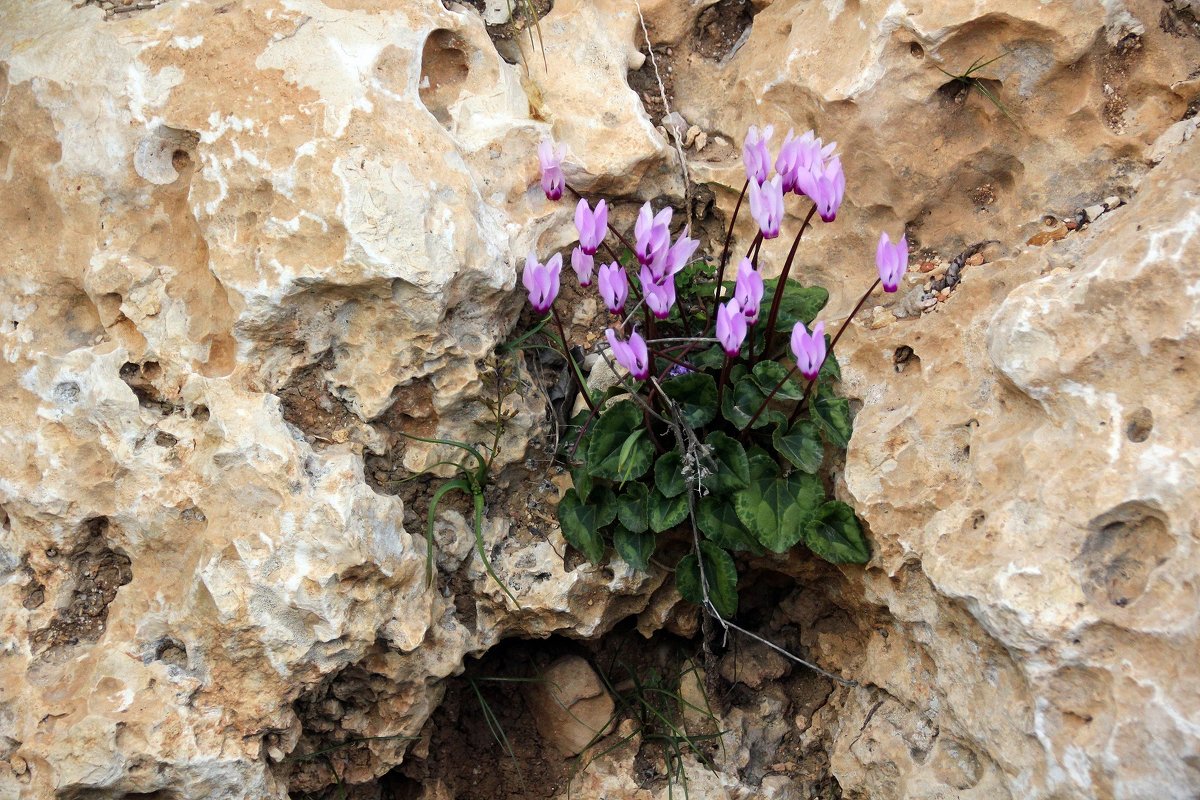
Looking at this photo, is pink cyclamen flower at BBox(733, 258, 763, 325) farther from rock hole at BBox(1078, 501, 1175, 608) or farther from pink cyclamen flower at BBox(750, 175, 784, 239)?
rock hole at BBox(1078, 501, 1175, 608)

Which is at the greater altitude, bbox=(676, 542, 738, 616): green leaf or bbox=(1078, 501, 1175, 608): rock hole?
bbox=(1078, 501, 1175, 608): rock hole

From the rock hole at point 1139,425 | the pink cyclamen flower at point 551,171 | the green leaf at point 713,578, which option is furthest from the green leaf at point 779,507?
the pink cyclamen flower at point 551,171

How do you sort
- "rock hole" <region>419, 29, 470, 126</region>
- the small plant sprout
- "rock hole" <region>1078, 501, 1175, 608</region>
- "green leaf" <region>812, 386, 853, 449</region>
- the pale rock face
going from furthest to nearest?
"rock hole" <region>419, 29, 470, 126</region> → "green leaf" <region>812, 386, 853, 449</region> → the small plant sprout → the pale rock face → "rock hole" <region>1078, 501, 1175, 608</region>

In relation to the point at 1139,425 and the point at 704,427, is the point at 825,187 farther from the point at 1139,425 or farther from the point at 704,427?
the point at 1139,425

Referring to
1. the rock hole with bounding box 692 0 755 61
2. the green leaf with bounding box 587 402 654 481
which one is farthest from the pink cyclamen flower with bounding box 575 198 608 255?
the rock hole with bounding box 692 0 755 61

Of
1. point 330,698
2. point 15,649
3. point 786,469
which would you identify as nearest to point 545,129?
point 786,469

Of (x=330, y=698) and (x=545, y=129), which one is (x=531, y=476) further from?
(x=545, y=129)
